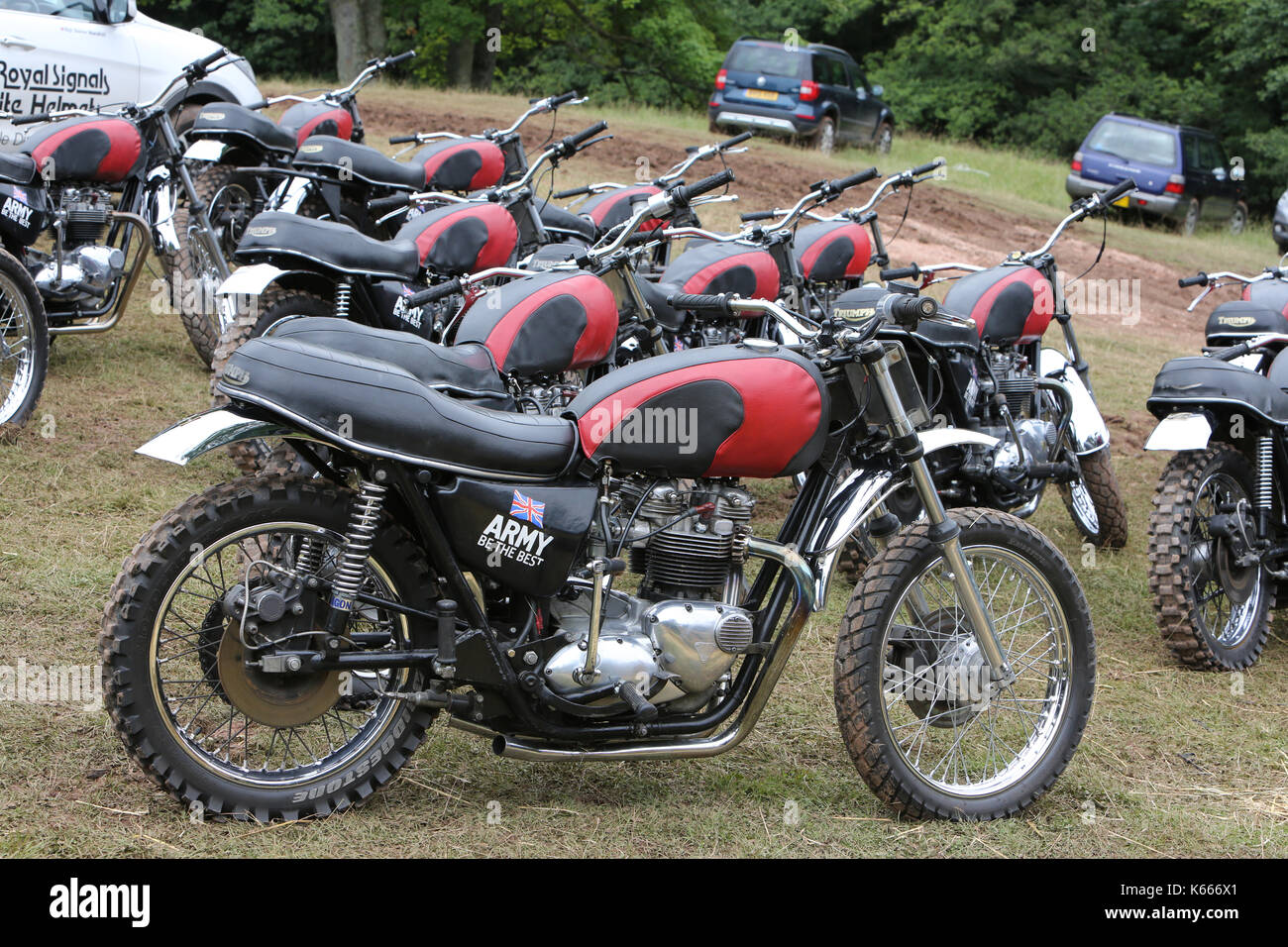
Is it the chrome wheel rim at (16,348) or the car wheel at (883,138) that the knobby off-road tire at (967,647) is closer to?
the chrome wheel rim at (16,348)

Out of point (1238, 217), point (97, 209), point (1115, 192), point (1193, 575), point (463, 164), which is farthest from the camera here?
point (1238, 217)

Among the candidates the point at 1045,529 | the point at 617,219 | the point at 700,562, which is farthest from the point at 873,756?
the point at 617,219

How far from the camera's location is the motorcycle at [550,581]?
9.62ft

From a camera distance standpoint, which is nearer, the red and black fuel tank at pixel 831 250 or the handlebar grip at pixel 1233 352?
the handlebar grip at pixel 1233 352

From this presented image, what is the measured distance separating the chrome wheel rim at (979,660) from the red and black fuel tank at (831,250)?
3329 mm

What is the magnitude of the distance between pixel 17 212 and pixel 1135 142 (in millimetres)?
17586

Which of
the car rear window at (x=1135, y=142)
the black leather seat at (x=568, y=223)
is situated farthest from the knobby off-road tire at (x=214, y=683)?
the car rear window at (x=1135, y=142)

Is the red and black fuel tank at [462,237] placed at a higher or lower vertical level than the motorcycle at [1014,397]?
higher

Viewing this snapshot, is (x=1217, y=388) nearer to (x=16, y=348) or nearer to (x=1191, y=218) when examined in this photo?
(x=16, y=348)

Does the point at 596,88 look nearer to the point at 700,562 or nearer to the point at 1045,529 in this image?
the point at 1045,529

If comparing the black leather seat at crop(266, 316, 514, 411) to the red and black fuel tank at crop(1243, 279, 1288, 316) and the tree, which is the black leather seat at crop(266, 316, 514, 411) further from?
the tree

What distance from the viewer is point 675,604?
323cm

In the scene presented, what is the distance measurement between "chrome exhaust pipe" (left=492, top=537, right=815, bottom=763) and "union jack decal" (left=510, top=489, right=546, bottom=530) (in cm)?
54

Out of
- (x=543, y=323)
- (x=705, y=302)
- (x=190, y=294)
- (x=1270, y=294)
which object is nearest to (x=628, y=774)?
(x=705, y=302)
